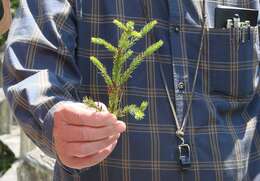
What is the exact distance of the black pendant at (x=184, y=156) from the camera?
186cm

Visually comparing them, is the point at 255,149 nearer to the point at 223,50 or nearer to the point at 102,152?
the point at 223,50

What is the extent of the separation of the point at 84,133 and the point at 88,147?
0.03m

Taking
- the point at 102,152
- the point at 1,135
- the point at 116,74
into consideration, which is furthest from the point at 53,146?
the point at 1,135

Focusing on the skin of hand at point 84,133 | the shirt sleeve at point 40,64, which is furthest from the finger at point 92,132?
the shirt sleeve at point 40,64

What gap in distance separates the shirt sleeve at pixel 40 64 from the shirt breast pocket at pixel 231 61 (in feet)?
1.32

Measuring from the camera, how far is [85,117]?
1415 mm

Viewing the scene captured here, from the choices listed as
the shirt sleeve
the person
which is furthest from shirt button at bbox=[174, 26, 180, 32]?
the shirt sleeve

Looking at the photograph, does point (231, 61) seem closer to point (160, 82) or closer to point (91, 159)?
point (160, 82)

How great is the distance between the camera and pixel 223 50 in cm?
199

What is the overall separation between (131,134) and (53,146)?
333mm

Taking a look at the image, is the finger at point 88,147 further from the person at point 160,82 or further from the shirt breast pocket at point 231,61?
the shirt breast pocket at point 231,61

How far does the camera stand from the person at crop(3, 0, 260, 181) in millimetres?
1795

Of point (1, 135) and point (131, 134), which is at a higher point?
point (131, 134)

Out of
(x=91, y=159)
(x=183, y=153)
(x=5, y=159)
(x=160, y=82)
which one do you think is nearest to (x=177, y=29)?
(x=160, y=82)
